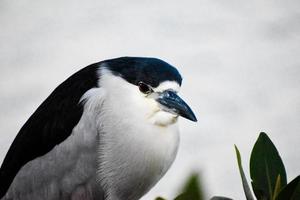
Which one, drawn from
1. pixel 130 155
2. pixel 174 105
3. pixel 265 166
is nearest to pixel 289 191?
pixel 265 166

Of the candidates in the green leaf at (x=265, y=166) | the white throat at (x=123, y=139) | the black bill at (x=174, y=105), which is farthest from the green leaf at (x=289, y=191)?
the white throat at (x=123, y=139)

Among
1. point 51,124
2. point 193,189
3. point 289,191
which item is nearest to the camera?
point 193,189

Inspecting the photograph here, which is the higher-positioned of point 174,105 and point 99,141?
point 174,105

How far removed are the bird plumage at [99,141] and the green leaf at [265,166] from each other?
619 millimetres

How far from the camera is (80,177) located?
4.01 feet

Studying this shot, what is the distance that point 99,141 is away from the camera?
1217 mm

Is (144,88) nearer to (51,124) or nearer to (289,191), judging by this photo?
(51,124)

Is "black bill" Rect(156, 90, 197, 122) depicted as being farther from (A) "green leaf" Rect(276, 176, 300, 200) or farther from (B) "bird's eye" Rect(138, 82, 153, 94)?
(A) "green leaf" Rect(276, 176, 300, 200)

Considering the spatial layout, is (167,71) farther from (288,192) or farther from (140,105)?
(288,192)

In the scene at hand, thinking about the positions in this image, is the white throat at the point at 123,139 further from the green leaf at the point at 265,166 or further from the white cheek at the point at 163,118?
the green leaf at the point at 265,166

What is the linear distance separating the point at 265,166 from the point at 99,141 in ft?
2.36

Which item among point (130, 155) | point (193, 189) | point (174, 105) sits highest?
point (193, 189)

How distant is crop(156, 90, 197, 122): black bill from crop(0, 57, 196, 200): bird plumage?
2.8 inches

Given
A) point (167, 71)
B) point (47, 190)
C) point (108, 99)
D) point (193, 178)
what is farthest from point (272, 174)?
point (47, 190)
